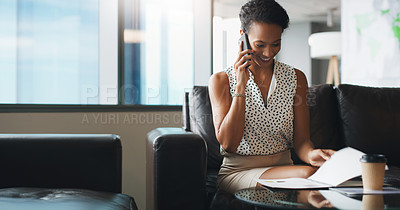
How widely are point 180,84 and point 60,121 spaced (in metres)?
1.01

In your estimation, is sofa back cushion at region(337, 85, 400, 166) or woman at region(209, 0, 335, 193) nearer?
woman at region(209, 0, 335, 193)


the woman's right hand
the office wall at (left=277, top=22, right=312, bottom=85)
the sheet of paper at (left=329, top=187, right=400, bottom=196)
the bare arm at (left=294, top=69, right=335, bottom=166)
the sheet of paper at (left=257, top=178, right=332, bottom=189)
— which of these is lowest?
the sheet of paper at (left=329, top=187, right=400, bottom=196)

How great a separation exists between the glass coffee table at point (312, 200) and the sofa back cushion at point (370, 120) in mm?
1195

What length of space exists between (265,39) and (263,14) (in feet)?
0.37

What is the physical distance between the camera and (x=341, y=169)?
1109 millimetres

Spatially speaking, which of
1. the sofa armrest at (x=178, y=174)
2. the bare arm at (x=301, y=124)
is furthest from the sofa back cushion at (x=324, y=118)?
the sofa armrest at (x=178, y=174)

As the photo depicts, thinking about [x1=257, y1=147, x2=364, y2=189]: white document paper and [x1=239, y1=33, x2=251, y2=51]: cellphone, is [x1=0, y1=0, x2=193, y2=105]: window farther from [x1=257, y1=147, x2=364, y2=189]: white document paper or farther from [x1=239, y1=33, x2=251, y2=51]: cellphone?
[x1=257, y1=147, x2=364, y2=189]: white document paper

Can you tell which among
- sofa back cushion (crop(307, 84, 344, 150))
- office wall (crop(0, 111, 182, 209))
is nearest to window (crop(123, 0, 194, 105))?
office wall (crop(0, 111, 182, 209))

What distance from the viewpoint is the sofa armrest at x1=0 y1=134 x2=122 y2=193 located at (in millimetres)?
1481

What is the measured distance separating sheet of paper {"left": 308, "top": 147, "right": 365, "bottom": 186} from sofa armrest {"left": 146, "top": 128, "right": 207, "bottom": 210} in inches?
15.8

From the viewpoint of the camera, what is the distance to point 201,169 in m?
1.39

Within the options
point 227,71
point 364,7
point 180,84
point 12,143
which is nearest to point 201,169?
point 227,71

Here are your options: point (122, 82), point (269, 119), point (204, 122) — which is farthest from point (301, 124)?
point (122, 82)

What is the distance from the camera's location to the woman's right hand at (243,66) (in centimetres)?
→ 163
